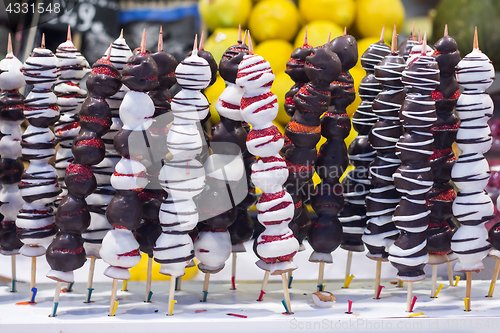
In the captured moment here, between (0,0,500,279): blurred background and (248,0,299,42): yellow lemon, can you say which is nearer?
(0,0,500,279): blurred background

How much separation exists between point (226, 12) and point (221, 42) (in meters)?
0.20

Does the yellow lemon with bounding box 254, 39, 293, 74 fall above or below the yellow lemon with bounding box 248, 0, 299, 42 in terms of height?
below

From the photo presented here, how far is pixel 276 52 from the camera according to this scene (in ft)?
6.95

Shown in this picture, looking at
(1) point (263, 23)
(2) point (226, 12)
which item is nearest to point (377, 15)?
(1) point (263, 23)

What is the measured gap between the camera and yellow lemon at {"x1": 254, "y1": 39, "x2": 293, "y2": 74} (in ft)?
6.94

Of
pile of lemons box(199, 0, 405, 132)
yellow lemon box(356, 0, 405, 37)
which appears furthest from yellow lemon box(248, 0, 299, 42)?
yellow lemon box(356, 0, 405, 37)

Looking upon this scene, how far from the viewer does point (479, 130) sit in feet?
3.51

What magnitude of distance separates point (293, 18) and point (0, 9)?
1.62 metres

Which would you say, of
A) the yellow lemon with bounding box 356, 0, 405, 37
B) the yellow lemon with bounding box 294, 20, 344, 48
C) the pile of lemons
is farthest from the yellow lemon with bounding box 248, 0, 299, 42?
the yellow lemon with bounding box 356, 0, 405, 37

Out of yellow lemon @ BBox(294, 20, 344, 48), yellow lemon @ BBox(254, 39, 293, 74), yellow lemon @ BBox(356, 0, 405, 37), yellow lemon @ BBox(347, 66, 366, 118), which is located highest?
yellow lemon @ BBox(356, 0, 405, 37)

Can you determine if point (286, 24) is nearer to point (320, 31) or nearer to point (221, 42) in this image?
point (320, 31)

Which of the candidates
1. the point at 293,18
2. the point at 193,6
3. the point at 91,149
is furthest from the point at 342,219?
the point at 193,6

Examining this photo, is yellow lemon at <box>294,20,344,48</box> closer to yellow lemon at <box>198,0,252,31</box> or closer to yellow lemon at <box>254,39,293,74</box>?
yellow lemon at <box>254,39,293,74</box>

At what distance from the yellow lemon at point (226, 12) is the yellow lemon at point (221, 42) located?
67 mm
